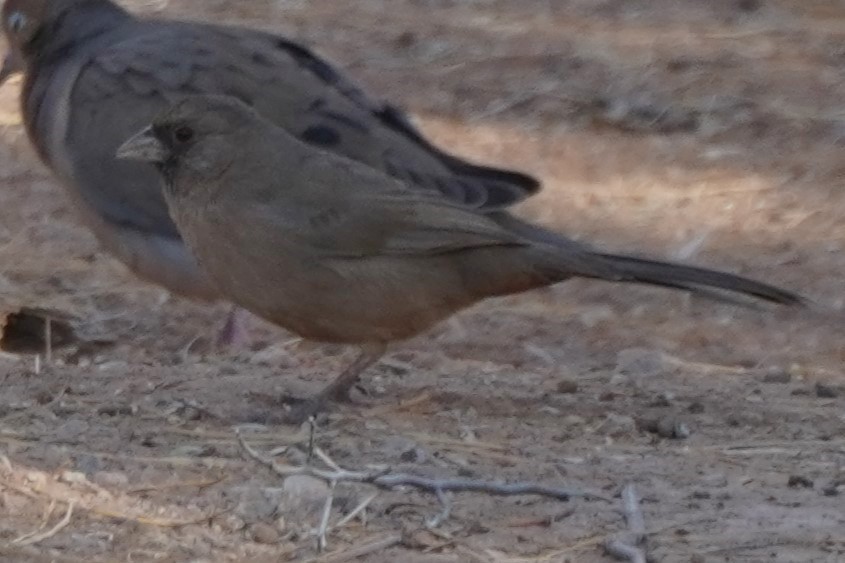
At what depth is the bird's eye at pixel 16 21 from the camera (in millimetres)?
8211

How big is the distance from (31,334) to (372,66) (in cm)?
423

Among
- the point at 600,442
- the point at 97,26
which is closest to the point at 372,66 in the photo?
the point at 97,26

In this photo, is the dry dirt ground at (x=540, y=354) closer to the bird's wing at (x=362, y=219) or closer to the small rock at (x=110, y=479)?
the small rock at (x=110, y=479)

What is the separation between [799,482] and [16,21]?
4.33 m

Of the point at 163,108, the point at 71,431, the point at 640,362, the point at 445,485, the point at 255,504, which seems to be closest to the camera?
the point at 255,504

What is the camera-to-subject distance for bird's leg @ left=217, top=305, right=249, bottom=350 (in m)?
7.77

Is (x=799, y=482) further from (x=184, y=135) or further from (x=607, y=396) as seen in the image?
(x=184, y=135)

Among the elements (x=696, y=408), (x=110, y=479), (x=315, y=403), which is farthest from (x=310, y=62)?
(x=110, y=479)

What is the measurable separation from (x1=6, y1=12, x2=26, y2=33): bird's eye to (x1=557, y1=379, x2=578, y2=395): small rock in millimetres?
3060

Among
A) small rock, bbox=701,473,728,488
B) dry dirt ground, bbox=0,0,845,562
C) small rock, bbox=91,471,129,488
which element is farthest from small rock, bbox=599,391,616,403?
small rock, bbox=91,471,129,488

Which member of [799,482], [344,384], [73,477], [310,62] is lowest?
[73,477]

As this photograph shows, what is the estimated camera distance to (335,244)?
19.0ft

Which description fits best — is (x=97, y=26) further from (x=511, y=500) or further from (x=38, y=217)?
(x=511, y=500)

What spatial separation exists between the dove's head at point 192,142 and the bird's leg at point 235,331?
1.84m
